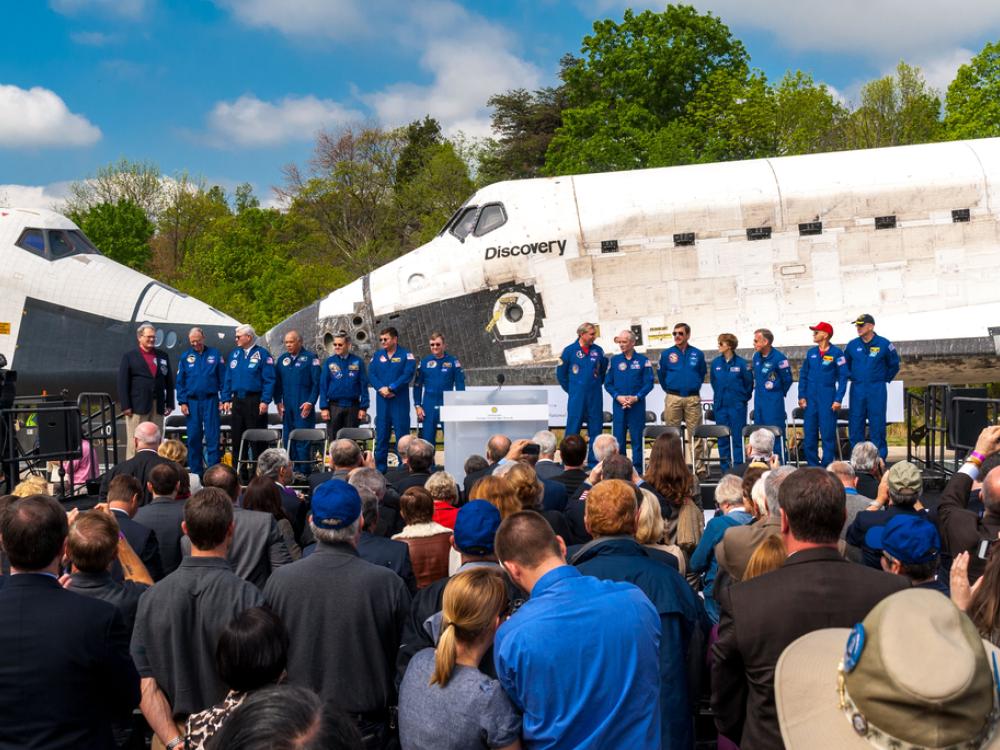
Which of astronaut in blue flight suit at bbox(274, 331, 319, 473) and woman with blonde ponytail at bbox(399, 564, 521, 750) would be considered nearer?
woman with blonde ponytail at bbox(399, 564, 521, 750)

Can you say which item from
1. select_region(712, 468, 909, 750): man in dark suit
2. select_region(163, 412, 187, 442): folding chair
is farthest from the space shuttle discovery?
select_region(712, 468, 909, 750): man in dark suit

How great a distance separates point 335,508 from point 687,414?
916 centimetres

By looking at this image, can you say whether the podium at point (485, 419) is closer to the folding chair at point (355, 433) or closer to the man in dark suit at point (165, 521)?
the folding chair at point (355, 433)

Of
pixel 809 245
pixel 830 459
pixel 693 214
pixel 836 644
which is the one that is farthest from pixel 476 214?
pixel 836 644

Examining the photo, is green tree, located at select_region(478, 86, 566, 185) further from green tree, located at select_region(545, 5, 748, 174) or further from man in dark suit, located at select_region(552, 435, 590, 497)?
man in dark suit, located at select_region(552, 435, 590, 497)

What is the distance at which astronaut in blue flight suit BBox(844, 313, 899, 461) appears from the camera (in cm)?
1198

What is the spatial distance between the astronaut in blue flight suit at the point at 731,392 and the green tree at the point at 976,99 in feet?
91.8

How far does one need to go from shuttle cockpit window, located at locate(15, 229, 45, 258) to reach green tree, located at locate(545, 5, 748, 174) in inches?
1113

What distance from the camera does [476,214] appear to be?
577 inches

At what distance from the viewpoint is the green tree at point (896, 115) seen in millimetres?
40781

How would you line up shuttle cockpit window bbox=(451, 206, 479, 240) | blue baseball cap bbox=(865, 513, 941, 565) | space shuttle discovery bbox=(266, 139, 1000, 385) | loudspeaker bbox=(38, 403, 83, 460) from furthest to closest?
1. shuttle cockpit window bbox=(451, 206, 479, 240)
2. space shuttle discovery bbox=(266, 139, 1000, 385)
3. loudspeaker bbox=(38, 403, 83, 460)
4. blue baseball cap bbox=(865, 513, 941, 565)

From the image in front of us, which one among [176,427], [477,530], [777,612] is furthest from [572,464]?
[176,427]

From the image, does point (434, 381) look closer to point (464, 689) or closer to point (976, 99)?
point (464, 689)

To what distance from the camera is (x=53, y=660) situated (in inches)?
119
